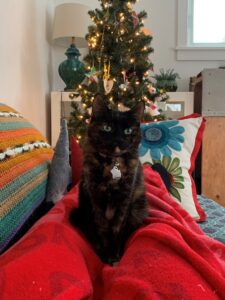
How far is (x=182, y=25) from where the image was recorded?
112 inches

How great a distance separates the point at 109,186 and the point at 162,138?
596 millimetres

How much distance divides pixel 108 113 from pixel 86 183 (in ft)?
0.65

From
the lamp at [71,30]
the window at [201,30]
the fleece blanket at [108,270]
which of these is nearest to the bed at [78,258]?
the fleece blanket at [108,270]

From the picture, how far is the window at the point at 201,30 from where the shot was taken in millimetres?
2844

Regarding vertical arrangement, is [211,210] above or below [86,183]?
below

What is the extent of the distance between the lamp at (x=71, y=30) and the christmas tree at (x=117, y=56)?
0.32 metres

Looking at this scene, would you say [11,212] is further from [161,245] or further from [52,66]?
[52,66]

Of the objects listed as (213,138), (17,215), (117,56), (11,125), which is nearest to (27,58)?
(117,56)

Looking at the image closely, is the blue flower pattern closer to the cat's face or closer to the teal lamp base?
the cat's face

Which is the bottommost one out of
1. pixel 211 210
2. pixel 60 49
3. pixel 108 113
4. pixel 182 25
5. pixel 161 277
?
pixel 211 210

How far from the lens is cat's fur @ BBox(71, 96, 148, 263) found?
2.55 feet

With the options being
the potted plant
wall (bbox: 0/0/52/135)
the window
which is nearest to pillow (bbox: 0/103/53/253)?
wall (bbox: 0/0/52/135)

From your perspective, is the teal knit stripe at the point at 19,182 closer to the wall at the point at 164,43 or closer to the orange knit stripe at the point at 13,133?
the orange knit stripe at the point at 13,133

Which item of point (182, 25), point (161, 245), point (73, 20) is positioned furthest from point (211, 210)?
point (182, 25)
